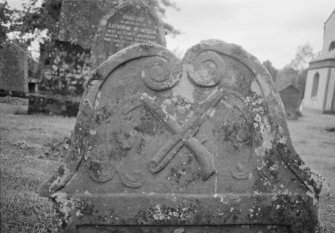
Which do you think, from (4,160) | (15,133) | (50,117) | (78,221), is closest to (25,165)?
(4,160)

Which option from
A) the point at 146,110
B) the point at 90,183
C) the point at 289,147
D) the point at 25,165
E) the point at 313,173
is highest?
the point at 146,110

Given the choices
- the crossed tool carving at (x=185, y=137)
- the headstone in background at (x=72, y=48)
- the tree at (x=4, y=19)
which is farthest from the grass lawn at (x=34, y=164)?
the tree at (x=4, y=19)

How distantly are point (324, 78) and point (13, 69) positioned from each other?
2206 cm

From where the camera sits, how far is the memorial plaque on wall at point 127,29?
7.45m

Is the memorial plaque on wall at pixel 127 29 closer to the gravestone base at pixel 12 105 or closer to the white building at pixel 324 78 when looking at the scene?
the gravestone base at pixel 12 105

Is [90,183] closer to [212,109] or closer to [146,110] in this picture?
[146,110]

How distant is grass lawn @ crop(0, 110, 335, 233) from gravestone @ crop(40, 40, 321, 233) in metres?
0.33

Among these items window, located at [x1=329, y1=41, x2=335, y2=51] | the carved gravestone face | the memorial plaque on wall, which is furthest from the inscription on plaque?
window, located at [x1=329, y1=41, x2=335, y2=51]

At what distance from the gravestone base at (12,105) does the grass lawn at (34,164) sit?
611 millimetres

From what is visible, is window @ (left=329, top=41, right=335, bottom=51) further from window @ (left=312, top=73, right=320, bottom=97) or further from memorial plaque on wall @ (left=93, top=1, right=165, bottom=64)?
memorial plaque on wall @ (left=93, top=1, right=165, bottom=64)

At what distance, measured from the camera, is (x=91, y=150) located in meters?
2.45

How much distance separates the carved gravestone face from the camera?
31.0ft

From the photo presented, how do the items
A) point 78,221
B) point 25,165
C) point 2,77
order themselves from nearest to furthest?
point 78,221, point 25,165, point 2,77

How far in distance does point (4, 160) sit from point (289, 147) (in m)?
4.18
